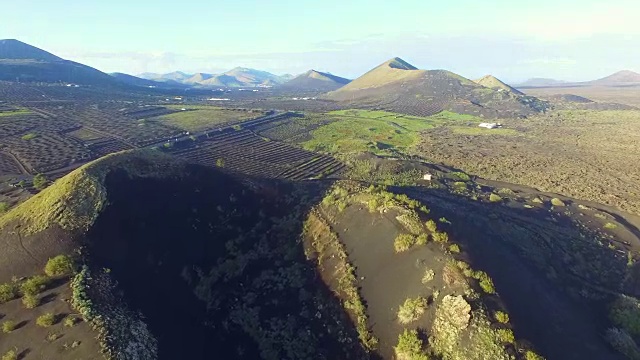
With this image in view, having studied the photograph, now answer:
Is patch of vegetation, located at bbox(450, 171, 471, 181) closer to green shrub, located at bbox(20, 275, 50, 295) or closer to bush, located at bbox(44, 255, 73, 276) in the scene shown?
bush, located at bbox(44, 255, 73, 276)

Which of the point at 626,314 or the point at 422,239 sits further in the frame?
the point at 626,314

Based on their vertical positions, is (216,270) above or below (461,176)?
above

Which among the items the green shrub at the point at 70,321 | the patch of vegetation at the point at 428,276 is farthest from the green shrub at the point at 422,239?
the green shrub at the point at 70,321

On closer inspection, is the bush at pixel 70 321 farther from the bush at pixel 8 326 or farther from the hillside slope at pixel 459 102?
the hillside slope at pixel 459 102

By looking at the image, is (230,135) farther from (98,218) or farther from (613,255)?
(613,255)

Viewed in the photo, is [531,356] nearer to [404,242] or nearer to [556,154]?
[404,242]

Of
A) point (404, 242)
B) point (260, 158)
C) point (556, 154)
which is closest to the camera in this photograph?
point (404, 242)

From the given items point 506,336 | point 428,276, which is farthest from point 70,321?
point 506,336
